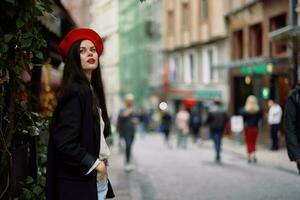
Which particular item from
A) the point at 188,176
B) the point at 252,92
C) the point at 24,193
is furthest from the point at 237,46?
the point at 24,193

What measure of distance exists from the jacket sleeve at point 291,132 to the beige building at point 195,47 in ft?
77.5

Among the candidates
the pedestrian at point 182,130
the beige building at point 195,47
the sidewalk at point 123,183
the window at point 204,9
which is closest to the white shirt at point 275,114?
the sidewalk at point 123,183

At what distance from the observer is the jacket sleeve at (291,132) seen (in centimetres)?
670

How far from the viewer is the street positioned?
1085 centimetres

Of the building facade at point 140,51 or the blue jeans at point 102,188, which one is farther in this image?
the building facade at point 140,51

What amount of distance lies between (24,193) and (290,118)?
289cm

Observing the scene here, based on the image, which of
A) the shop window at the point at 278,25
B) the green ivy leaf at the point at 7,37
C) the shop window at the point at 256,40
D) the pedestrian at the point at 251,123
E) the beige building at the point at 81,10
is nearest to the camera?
the green ivy leaf at the point at 7,37

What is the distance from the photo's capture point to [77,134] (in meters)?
4.24

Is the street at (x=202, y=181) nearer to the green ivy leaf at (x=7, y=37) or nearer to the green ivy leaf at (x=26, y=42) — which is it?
the green ivy leaf at (x=26, y=42)

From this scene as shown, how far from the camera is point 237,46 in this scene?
32.4m

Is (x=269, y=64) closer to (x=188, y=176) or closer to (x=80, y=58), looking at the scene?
(x=188, y=176)

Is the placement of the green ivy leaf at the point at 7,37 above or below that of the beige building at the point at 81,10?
below

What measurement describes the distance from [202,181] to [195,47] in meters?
27.6

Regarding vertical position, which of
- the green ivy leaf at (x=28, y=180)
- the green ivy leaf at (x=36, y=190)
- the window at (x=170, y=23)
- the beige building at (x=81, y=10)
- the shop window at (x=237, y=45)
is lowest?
the green ivy leaf at (x=36, y=190)
